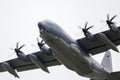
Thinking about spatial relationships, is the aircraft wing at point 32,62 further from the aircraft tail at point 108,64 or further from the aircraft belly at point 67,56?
the aircraft tail at point 108,64

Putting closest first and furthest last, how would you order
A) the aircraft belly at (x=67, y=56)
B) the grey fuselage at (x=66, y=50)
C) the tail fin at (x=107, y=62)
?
1. the grey fuselage at (x=66, y=50)
2. the aircraft belly at (x=67, y=56)
3. the tail fin at (x=107, y=62)

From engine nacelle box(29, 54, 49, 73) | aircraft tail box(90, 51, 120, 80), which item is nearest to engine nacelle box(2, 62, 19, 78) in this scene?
engine nacelle box(29, 54, 49, 73)

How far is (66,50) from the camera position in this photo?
32562 mm

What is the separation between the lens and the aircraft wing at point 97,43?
1383 inches

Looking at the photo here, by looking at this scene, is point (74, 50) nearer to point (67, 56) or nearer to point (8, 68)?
point (67, 56)

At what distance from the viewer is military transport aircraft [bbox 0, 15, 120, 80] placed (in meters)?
32.4

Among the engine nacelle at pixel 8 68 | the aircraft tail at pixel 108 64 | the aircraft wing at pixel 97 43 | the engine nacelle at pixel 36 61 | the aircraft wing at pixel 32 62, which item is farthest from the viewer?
the engine nacelle at pixel 8 68

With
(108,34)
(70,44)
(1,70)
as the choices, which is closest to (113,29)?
(108,34)

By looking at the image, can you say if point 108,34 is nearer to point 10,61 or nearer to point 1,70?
point 10,61

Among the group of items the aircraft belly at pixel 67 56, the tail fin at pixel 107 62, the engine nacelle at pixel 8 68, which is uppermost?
the aircraft belly at pixel 67 56

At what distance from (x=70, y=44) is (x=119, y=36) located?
6558mm

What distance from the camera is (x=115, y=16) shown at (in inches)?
1361

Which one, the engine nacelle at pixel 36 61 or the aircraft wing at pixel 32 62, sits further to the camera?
the aircraft wing at pixel 32 62

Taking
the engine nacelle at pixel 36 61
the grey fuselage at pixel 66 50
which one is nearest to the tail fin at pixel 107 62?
the grey fuselage at pixel 66 50
